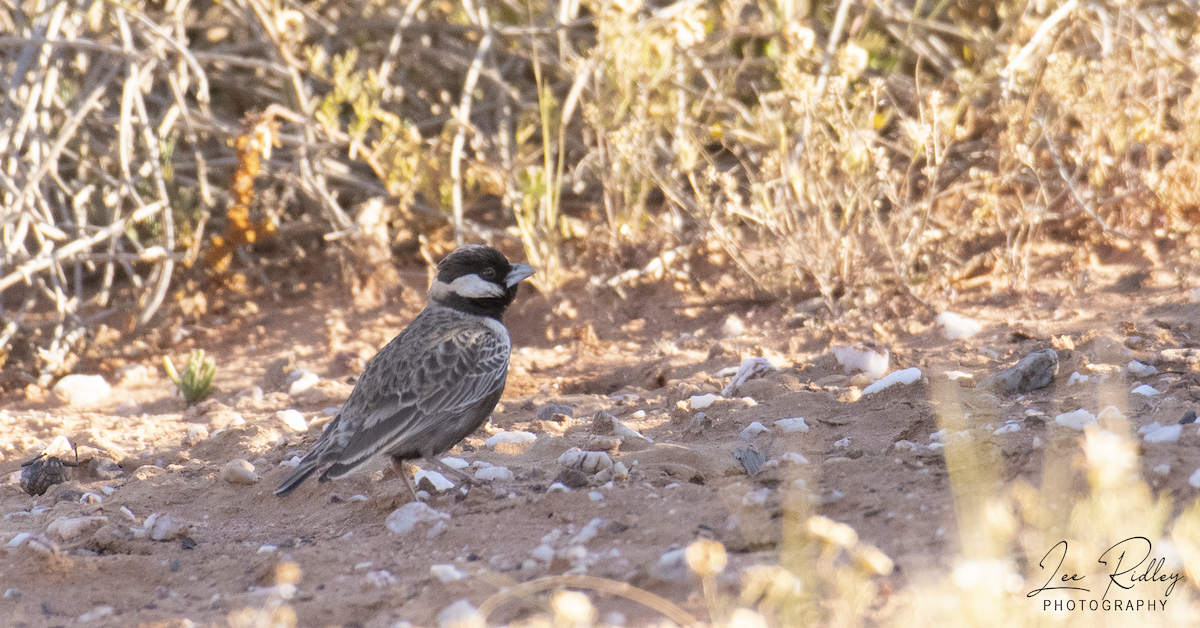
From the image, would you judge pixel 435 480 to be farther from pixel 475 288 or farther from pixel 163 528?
pixel 475 288

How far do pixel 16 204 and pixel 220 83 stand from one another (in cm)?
216

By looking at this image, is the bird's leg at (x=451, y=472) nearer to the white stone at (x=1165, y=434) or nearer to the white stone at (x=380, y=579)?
the white stone at (x=380, y=579)

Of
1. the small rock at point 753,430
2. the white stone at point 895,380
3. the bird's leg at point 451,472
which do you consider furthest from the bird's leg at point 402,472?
the white stone at point 895,380

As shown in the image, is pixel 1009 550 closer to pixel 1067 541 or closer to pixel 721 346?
pixel 1067 541

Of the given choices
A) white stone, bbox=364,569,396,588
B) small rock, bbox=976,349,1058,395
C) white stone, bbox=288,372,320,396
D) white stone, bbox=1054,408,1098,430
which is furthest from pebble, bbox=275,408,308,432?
white stone, bbox=1054,408,1098,430

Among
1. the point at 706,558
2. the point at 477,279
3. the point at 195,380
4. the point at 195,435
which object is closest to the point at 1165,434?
the point at 706,558

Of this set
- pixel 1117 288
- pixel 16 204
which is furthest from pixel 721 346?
pixel 16 204

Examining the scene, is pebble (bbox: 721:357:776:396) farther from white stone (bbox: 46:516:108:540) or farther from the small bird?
white stone (bbox: 46:516:108:540)

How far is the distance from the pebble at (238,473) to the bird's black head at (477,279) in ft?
4.25

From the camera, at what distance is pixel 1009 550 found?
3096mm

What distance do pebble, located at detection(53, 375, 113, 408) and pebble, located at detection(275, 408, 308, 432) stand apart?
153 cm

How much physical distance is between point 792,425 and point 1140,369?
1.47m

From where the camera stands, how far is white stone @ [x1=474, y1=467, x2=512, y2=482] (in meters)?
4.36

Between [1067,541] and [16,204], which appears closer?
[1067,541]
